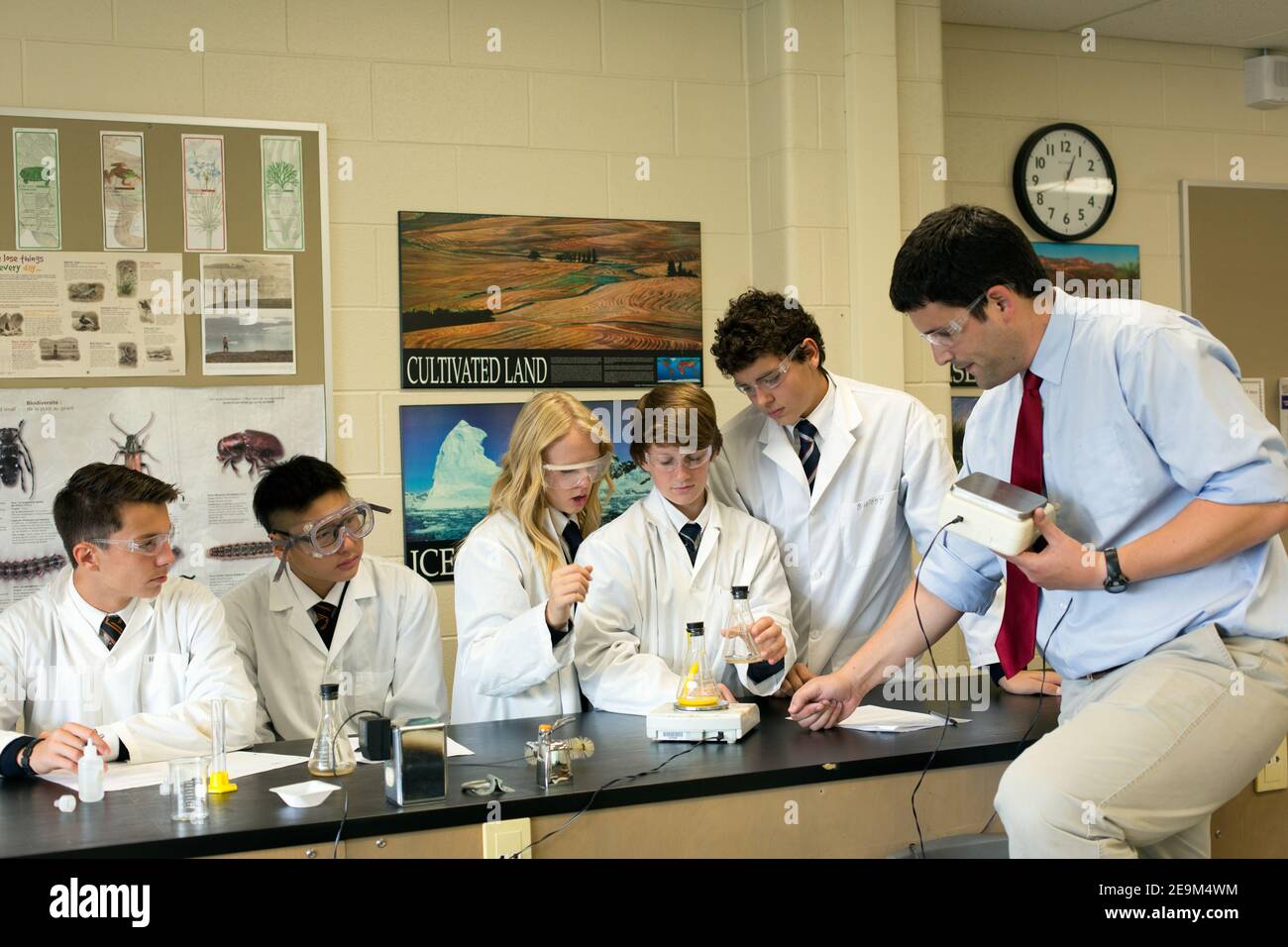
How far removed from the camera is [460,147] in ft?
13.7

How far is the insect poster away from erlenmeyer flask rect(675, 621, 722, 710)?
1870 mm

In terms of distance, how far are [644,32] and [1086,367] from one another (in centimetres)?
281

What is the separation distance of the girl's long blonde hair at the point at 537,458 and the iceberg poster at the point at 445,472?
0.95 m

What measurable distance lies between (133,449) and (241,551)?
0.45m

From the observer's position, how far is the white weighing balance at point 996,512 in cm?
197

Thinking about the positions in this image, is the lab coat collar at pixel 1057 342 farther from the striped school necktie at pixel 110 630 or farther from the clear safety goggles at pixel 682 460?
the striped school necktie at pixel 110 630

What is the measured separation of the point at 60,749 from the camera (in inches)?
89.4

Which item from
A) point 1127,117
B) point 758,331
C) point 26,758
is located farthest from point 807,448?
point 1127,117

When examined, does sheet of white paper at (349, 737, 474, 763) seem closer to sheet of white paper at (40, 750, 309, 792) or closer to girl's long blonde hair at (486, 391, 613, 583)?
sheet of white paper at (40, 750, 309, 792)

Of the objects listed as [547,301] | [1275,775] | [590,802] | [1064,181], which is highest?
[1064,181]

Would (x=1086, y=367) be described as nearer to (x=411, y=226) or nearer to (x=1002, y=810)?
(x=1002, y=810)

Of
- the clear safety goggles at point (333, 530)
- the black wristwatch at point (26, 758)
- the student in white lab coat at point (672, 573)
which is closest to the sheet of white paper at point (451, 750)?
the student in white lab coat at point (672, 573)

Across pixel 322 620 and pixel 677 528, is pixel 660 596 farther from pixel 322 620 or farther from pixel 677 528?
pixel 322 620

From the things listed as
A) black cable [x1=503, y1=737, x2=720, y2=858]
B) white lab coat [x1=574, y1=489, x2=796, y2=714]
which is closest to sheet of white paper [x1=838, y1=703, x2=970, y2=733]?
white lab coat [x1=574, y1=489, x2=796, y2=714]
